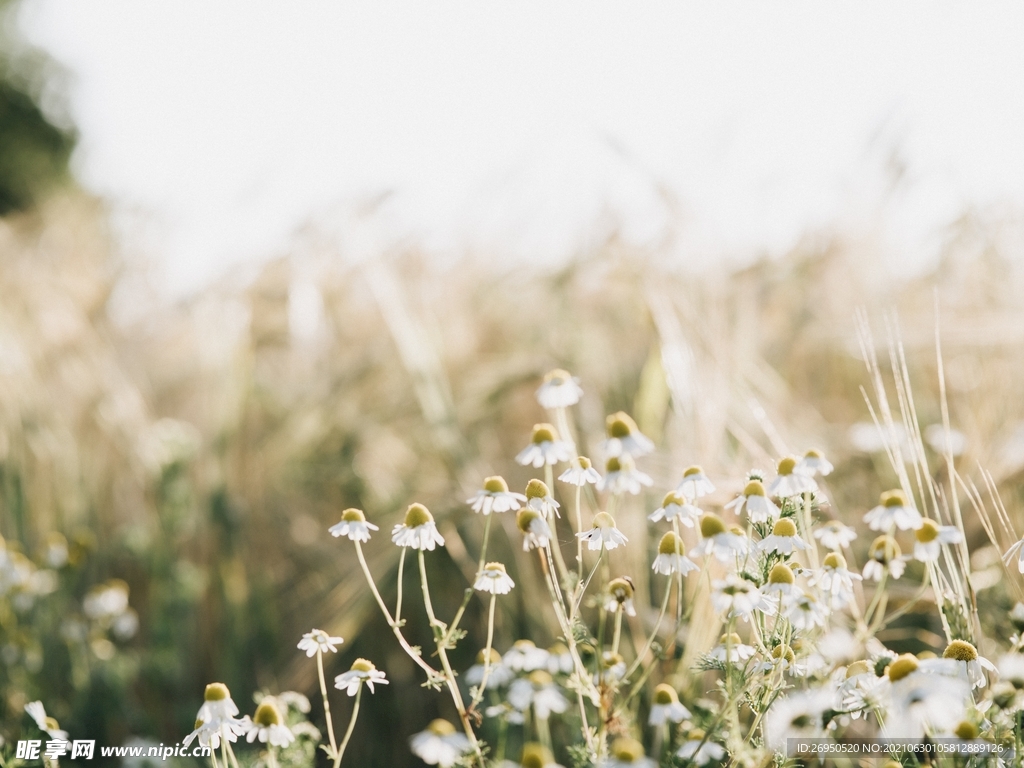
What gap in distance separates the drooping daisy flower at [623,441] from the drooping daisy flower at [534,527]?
4.4 inches

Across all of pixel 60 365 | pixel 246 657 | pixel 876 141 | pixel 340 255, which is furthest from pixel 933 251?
pixel 60 365

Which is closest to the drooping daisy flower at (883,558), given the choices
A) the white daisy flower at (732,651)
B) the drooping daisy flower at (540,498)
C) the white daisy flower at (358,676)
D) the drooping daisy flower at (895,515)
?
the drooping daisy flower at (895,515)

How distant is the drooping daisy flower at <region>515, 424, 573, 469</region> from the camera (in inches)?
27.4

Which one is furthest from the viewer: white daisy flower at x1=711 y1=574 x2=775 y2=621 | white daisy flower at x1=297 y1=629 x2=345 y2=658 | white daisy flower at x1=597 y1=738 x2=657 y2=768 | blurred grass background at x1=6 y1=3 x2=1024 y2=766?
blurred grass background at x1=6 y1=3 x2=1024 y2=766

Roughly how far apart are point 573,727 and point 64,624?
818 mm

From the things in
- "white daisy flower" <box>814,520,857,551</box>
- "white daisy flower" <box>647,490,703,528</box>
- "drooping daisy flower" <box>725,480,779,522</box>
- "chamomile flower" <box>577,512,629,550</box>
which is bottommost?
"white daisy flower" <box>814,520,857,551</box>

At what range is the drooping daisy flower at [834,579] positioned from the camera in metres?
0.64

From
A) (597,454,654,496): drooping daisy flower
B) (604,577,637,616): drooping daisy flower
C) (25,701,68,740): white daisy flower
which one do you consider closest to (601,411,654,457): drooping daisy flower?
(597,454,654,496): drooping daisy flower

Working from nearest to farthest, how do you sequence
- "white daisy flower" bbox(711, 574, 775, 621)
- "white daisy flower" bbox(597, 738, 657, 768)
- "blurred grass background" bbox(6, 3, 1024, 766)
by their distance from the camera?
"white daisy flower" bbox(597, 738, 657, 768) < "white daisy flower" bbox(711, 574, 775, 621) < "blurred grass background" bbox(6, 3, 1024, 766)

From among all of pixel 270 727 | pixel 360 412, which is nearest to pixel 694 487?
pixel 270 727

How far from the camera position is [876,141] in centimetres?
154

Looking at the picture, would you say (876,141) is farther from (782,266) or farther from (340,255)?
(340,255)

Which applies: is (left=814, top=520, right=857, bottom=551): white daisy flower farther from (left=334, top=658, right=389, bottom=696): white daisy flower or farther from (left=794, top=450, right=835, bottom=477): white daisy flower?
(left=334, top=658, right=389, bottom=696): white daisy flower

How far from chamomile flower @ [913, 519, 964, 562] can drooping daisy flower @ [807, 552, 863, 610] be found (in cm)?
5
